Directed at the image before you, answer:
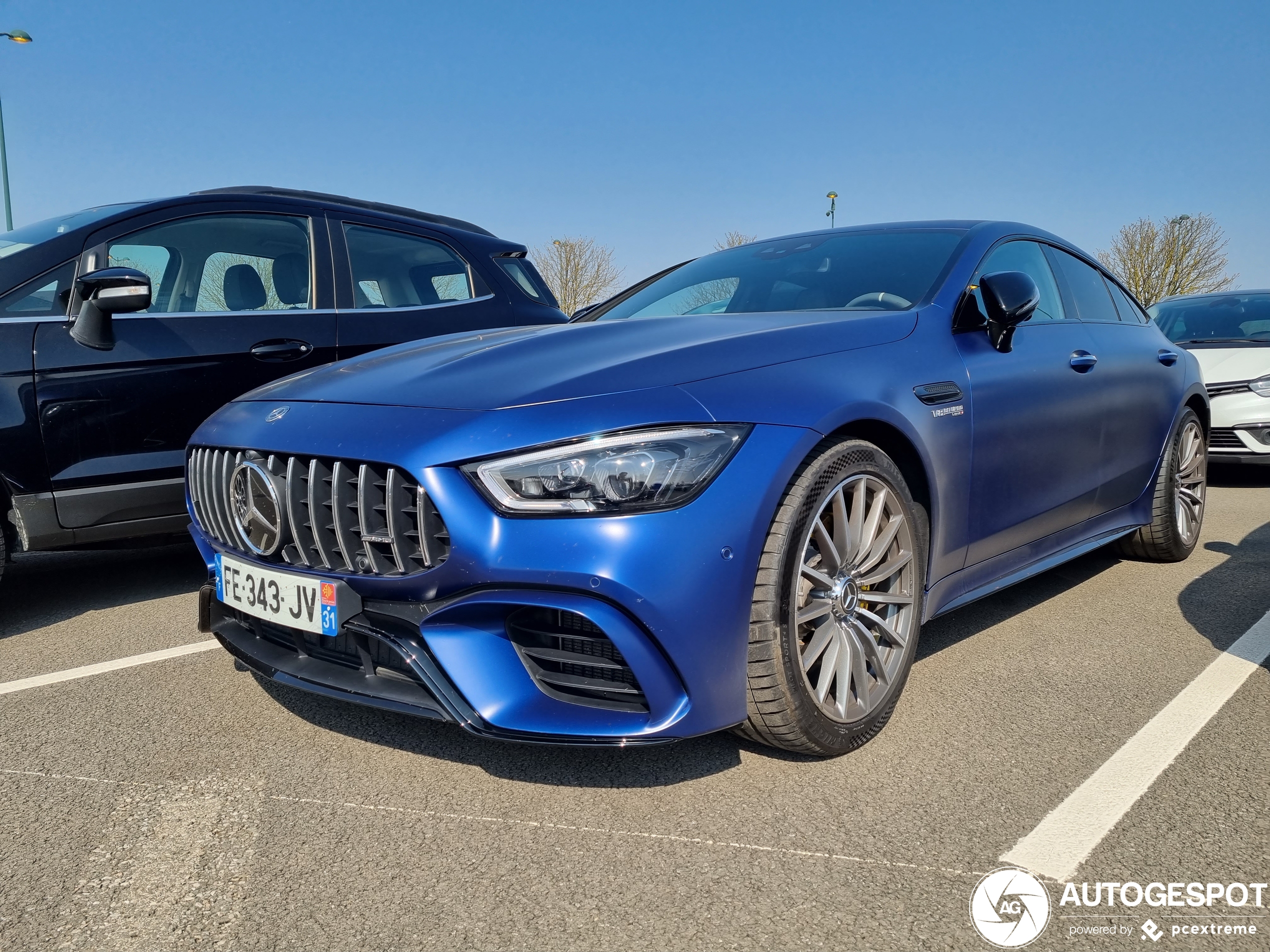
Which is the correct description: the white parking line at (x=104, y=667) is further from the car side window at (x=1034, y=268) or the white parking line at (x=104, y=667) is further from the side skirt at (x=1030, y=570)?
the car side window at (x=1034, y=268)

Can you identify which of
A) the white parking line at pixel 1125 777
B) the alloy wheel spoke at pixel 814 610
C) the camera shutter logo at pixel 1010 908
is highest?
the alloy wheel spoke at pixel 814 610

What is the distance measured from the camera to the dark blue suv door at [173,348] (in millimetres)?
3529

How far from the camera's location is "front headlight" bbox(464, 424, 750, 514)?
200 cm

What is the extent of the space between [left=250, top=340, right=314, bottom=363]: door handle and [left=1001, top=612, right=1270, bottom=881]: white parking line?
3.26 meters

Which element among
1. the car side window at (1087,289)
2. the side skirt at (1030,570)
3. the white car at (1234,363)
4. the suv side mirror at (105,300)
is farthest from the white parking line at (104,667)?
the white car at (1234,363)

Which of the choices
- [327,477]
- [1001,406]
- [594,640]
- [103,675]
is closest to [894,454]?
[1001,406]

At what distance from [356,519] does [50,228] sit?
2.66 metres

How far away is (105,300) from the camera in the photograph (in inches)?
136

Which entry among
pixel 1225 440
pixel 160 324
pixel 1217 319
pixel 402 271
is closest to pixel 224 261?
pixel 160 324

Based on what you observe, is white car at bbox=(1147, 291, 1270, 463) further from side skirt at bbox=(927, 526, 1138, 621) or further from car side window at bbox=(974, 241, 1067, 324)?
car side window at bbox=(974, 241, 1067, 324)

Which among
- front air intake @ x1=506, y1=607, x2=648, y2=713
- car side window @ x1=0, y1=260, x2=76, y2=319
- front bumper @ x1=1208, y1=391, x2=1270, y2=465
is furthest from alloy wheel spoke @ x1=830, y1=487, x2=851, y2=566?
front bumper @ x1=1208, y1=391, x2=1270, y2=465

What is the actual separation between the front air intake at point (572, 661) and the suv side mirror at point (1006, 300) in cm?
170

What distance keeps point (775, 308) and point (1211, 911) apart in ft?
6.75

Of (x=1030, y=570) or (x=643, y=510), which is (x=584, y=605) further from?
(x=1030, y=570)
